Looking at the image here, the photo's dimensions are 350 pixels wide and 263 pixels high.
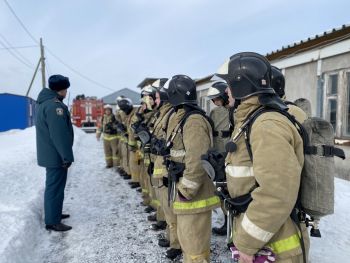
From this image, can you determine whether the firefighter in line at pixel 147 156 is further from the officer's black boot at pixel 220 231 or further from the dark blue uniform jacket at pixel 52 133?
the dark blue uniform jacket at pixel 52 133

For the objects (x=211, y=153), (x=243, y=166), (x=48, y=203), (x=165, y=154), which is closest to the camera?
(x=243, y=166)

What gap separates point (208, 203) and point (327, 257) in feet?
5.80

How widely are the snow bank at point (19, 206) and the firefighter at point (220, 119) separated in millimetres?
2517

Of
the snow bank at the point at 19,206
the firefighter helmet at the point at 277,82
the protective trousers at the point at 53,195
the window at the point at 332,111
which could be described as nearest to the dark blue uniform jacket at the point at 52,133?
the protective trousers at the point at 53,195

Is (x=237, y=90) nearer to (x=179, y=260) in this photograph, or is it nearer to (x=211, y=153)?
(x=211, y=153)

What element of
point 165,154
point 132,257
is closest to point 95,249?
point 132,257

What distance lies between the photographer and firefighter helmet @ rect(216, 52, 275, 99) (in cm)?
208

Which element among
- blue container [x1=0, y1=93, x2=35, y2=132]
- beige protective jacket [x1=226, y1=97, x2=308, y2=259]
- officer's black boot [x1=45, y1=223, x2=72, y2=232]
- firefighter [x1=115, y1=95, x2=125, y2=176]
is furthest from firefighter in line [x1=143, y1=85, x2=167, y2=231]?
blue container [x1=0, y1=93, x2=35, y2=132]

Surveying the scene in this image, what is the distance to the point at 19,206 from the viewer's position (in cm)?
530

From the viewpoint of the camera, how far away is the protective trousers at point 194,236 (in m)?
3.25

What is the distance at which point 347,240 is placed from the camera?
4402 mm

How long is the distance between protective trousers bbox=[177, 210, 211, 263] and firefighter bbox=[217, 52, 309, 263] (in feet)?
3.51

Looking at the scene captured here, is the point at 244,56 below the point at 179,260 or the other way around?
the other way around

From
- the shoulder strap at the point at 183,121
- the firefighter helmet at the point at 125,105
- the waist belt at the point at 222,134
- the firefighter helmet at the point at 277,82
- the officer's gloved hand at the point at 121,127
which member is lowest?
the officer's gloved hand at the point at 121,127
